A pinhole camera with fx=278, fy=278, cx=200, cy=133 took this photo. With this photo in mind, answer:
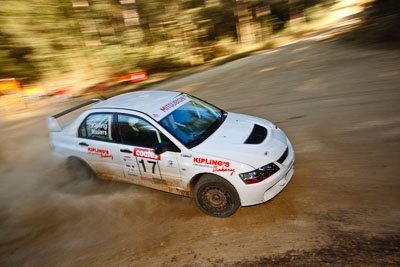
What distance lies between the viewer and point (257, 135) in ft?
14.0

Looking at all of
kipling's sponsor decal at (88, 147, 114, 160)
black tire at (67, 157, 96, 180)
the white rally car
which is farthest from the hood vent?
black tire at (67, 157, 96, 180)

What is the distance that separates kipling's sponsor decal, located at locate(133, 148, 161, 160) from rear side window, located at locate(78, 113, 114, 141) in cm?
60

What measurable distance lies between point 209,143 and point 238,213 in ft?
3.69

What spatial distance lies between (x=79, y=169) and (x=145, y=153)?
1.86m

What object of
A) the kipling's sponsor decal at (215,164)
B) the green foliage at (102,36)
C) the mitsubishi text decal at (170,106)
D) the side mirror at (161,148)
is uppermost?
the green foliage at (102,36)

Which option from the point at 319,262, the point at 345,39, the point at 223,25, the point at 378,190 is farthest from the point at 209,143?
the point at 223,25

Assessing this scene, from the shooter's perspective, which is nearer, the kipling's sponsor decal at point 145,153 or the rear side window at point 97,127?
the kipling's sponsor decal at point 145,153

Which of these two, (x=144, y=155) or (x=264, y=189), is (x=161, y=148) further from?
(x=264, y=189)

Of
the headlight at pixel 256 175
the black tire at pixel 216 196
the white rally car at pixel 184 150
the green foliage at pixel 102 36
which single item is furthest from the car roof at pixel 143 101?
the green foliage at pixel 102 36

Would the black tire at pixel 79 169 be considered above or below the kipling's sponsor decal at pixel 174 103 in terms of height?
below

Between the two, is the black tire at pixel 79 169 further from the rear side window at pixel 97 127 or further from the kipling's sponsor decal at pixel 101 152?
the rear side window at pixel 97 127

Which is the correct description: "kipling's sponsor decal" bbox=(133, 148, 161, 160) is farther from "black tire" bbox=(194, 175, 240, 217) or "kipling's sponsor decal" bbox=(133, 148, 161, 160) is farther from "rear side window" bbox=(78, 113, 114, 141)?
"black tire" bbox=(194, 175, 240, 217)

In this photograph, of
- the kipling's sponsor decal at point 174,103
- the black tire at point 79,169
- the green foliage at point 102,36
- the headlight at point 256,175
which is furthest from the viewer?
the green foliage at point 102,36

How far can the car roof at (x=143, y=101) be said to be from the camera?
15.1ft
